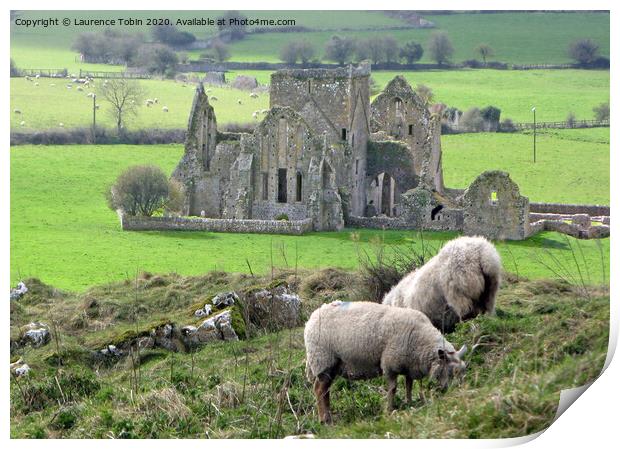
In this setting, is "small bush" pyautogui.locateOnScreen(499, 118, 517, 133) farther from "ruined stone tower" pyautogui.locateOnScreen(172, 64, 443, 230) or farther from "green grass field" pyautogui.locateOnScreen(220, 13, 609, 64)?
"ruined stone tower" pyautogui.locateOnScreen(172, 64, 443, 230)

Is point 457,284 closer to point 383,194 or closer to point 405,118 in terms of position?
point 383,194

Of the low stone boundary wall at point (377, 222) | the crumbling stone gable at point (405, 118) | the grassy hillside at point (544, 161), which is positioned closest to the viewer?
the low stone boundary wall at point (377, 222)

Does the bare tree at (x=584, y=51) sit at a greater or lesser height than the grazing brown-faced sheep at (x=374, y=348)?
greater

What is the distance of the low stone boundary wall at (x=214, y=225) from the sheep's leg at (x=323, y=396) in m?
29.6

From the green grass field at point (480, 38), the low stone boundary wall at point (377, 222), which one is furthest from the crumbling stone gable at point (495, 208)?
the green grass field at point (480, 38)

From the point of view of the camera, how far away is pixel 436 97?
77.1 metres

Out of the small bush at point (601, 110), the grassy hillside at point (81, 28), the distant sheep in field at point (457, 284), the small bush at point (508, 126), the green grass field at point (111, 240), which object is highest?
the grassy hillside at point (81, 28)

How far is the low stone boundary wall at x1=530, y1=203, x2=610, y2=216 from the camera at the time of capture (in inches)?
2007

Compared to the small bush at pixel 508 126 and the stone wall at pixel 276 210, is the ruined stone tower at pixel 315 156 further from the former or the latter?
the small bush at pixel 508 126

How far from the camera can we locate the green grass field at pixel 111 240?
38250mm

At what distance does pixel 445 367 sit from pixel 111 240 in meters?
28.8

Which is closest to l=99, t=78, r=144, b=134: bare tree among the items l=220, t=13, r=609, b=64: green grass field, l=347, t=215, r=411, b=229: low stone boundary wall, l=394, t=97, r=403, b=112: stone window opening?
l=220, t=13, r=609, b=64: green grass field

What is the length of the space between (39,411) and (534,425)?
7.04 m

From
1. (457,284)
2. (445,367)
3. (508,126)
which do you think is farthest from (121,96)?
(445,367)
